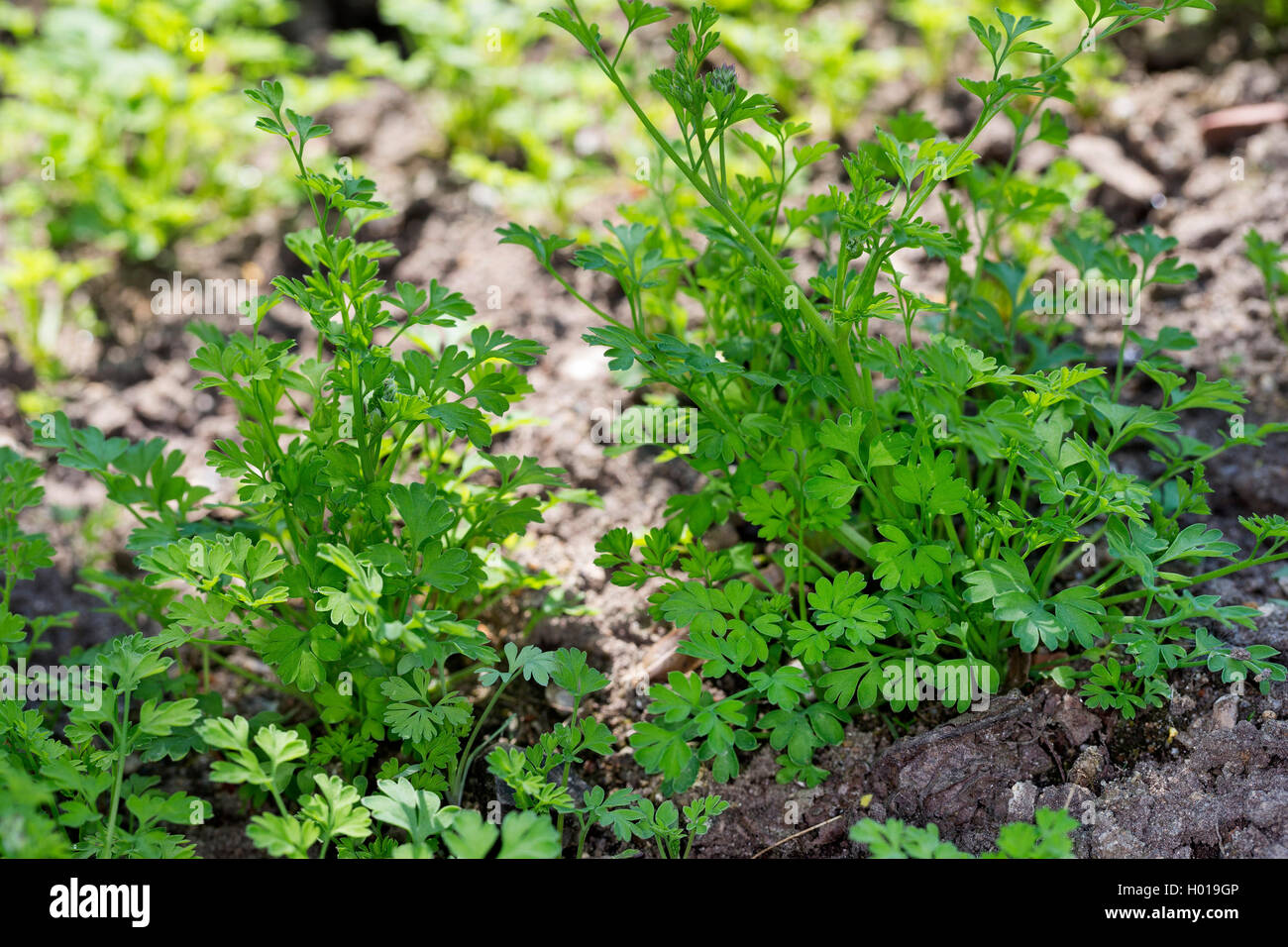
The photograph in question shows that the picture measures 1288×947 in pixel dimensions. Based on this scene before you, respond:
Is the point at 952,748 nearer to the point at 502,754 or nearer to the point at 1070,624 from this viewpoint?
the point at 1070,624

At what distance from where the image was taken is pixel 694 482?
277cm

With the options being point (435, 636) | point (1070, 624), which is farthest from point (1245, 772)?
point (435, 636)

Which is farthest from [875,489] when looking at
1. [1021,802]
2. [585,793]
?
[585,793]

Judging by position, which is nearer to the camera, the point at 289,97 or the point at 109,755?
the point at 109,755

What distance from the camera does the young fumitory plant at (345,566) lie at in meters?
1.73

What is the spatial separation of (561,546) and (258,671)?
0.77 metres

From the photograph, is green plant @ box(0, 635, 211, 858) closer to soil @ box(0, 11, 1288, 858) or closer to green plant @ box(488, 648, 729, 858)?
soil @ box(0, 11, 1288, 858)

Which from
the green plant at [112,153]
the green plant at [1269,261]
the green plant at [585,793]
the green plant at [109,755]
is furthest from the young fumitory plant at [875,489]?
the green plant at [112,153]

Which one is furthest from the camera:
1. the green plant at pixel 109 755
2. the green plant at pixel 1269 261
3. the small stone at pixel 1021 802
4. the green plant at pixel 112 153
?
the green plant at pixel 112 153

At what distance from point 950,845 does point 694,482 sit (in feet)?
4.43

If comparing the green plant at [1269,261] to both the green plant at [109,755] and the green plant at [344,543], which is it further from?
the green plant at [109,755]

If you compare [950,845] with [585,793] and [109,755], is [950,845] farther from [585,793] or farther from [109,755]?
[109,755]

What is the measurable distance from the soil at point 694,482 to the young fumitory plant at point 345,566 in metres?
0.31

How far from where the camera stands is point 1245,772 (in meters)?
1.91
